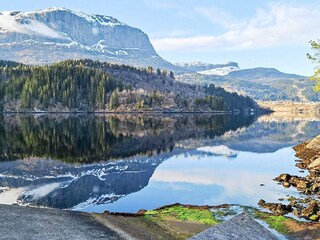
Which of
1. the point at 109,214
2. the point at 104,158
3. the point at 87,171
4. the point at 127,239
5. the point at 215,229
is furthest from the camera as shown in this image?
the point at 104,158

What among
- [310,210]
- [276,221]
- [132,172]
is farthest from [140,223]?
[132,172]

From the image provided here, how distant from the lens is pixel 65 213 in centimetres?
3181

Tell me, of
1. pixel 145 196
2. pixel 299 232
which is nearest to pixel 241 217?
pixel 299 232

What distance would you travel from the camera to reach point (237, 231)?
61.7 feet

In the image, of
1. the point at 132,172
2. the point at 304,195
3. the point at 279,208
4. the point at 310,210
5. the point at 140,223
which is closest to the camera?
the point at 140,223

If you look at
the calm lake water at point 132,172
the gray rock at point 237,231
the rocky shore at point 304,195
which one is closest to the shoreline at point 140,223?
the rocky shore at point 304,195

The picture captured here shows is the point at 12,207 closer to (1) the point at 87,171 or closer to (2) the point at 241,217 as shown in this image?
(2) the point at 241,217

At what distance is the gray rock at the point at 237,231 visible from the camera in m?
18.1

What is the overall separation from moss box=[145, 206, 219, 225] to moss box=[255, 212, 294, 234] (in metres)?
4.66

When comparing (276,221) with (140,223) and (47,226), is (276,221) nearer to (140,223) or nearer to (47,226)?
(140,223)

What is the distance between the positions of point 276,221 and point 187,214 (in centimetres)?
803

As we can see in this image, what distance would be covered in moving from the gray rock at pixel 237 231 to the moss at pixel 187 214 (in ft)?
46.6

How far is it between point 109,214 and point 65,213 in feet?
15.8

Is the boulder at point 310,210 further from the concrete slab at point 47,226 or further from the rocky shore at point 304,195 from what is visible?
the concrete slab at point 47,226
